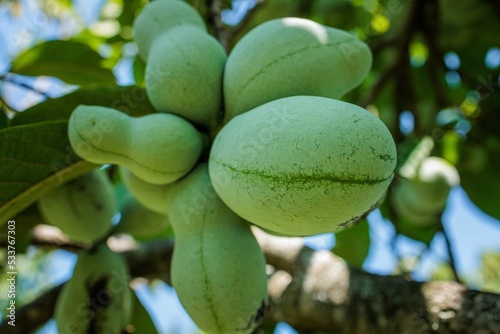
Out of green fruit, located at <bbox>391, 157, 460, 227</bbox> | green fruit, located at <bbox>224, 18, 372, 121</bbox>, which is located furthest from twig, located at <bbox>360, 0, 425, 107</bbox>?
green fruit, located at <bbox>224, 18, 372, 121</bbox>

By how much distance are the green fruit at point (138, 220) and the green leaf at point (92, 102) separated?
511mm

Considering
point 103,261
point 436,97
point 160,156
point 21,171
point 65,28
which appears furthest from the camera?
point 65,28

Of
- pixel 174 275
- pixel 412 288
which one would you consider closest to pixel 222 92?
pixel 174 275

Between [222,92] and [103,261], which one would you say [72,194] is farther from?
[222,92]

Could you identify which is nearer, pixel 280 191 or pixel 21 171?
pixel 280 191

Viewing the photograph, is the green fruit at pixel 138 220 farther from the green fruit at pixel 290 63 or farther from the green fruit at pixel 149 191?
the green fruit at pixel 290 63

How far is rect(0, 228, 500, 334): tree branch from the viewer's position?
136 centimetres

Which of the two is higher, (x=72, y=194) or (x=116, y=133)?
Result: (x=116, y=133)

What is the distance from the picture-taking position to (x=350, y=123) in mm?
864

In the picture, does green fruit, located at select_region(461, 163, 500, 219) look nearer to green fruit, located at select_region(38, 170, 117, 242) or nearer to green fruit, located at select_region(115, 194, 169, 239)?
green fruit, located at select_region(115, 194, 169, 239)

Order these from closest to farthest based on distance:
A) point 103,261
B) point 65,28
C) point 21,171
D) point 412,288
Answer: point 21,171, point 412,288, point 103,261, point 65,28

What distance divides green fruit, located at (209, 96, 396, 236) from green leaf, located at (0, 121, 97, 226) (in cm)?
50

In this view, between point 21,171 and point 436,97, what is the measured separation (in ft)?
5.77

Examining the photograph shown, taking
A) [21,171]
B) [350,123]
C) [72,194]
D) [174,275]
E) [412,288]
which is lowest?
[412,288]
